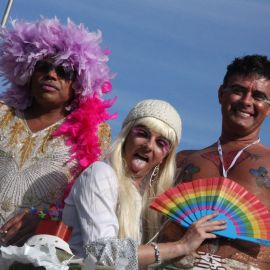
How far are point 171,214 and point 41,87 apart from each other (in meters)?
1.31

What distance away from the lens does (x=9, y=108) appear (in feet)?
16.3

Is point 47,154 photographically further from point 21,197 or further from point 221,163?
point 221,163

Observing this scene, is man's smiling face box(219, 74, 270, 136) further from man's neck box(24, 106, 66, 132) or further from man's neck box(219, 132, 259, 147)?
man's neck box(24, 106, 66, 132)

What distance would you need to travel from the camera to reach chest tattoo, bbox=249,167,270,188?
442cm

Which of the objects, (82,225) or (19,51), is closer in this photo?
(82,225)

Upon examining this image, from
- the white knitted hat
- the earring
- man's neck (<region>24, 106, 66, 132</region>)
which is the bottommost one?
the earring

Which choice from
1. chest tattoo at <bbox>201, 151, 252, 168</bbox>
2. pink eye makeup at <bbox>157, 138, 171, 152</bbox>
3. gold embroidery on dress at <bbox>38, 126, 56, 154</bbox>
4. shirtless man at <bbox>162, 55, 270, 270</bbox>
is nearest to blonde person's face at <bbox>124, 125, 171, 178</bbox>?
pink eye makeup at <bbox>157, 138, 171, 152</bbox>

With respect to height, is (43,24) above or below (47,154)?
above

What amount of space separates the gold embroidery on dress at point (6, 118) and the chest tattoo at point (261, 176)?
156 cm

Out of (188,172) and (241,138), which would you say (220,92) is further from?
(188,172)

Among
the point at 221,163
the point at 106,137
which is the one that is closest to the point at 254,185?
the point at 221,163

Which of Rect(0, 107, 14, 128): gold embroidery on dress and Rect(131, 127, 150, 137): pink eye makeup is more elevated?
Rect(0, 107, 14, 128): gold embroidery on dress

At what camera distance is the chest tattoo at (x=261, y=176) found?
4422 millimetres

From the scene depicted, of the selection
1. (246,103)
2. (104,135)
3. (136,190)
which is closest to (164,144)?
(136,190)
